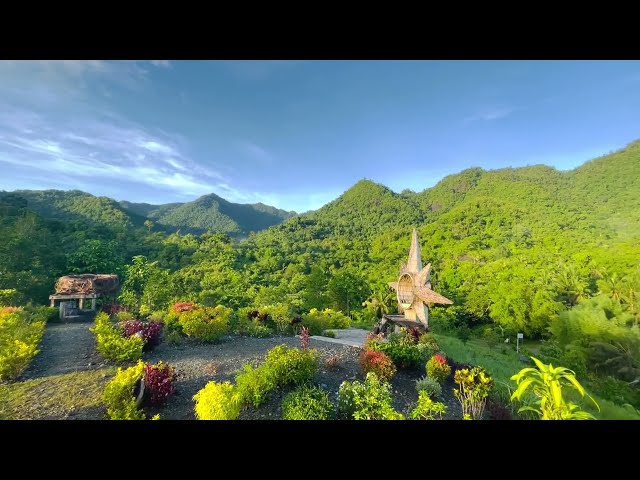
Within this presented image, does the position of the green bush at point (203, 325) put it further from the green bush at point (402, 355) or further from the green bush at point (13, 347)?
the green bush at point (402, 355)

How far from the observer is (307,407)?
9.95ft

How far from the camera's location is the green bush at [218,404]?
110 inches

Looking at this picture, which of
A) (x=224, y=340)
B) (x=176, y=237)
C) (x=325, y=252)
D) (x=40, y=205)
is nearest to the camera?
(x=224, y=340)

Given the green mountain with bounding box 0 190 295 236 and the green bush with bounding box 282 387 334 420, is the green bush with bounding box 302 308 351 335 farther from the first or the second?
the green mountain with bounding box 0 190 295 236

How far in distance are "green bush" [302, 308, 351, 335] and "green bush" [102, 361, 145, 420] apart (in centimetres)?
524

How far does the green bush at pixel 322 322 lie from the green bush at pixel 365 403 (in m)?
4.84

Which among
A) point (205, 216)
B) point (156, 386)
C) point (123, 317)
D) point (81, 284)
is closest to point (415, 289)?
point (156, 386)

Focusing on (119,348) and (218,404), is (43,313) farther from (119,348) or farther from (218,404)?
(218,404)

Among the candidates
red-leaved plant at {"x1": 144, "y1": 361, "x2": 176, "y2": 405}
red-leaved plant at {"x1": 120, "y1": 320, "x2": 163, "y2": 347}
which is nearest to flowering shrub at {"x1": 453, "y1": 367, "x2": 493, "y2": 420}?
red-leaved plant at {"x1": 144, "y1": 361, "x2": 176, "y2": 405}
